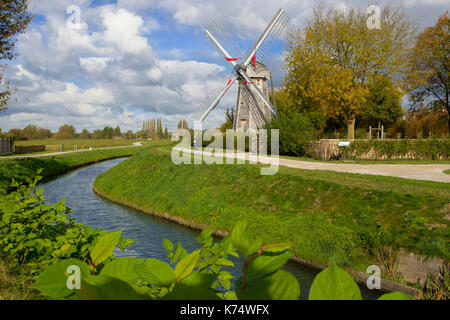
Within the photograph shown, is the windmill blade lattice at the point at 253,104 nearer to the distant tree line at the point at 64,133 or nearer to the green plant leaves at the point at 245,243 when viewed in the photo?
the green plant leaves at the point at 245,243

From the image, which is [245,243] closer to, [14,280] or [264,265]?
[264,265]

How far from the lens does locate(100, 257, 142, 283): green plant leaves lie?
723mm

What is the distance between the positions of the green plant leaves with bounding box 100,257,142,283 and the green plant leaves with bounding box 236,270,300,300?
22cm

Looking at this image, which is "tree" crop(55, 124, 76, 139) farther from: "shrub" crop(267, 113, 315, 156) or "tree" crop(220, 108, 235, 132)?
"shrub" crop(267, 113, 315, 156)

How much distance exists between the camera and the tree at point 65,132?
93750 mm

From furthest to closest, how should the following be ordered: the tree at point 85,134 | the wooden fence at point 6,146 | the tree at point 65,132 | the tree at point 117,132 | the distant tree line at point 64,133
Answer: the tree at point 117,132
the tree at point 85,134
the tree at point 65,132
the distant tree line at point 64,133
the wooden fence at point 6,146

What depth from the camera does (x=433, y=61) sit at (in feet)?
104

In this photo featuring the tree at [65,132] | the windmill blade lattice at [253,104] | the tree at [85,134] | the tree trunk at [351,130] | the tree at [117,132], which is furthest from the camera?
the tree at [117,132]

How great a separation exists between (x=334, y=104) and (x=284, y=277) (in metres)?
28.4

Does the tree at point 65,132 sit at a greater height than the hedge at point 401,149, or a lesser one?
greater

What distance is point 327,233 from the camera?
34.0ft

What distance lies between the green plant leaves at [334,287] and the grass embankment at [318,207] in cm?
581

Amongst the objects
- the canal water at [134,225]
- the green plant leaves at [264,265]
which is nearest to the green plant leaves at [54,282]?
the green plant leaves at [264,265]

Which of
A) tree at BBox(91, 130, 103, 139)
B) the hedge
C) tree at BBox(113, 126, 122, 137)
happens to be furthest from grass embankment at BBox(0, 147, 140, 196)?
tree at BBox(113, 126, 122, 137)
